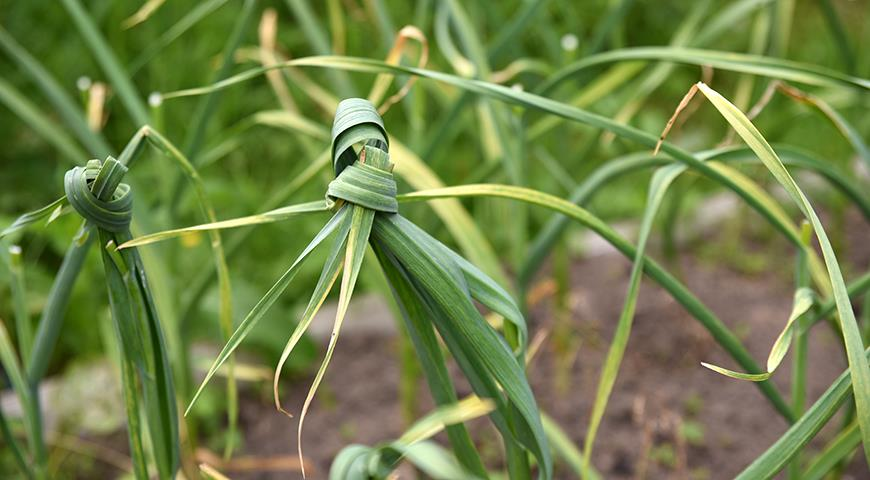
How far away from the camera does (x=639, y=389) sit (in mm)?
1530

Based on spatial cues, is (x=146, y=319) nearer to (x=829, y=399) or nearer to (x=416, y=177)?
(x=416, y=177)

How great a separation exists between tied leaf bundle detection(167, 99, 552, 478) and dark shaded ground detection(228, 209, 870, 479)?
0.66 meters

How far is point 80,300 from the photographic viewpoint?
5.43 feet

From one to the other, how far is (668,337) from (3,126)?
4.99 feet

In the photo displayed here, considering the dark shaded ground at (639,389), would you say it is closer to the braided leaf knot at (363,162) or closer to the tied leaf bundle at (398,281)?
the tied leaf bundle at (398,281)

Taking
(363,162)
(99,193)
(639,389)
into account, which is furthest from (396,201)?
(639,389)

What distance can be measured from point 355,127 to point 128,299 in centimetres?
26

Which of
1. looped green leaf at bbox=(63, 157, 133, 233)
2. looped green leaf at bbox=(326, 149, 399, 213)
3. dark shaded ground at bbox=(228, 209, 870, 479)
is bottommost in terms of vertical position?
dark shaded ground at bbox=(228, 209, 870, 479)

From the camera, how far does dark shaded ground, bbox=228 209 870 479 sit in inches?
54.3

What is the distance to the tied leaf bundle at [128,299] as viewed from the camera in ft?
2.06

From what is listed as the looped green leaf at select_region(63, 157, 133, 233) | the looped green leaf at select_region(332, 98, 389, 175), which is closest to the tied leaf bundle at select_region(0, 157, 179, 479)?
the looped green leaf at select_region(63, 157, 133, 233)

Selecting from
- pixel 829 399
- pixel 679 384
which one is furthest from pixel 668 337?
pixel 829 399

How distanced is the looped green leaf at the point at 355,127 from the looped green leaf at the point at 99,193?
6.4 inches

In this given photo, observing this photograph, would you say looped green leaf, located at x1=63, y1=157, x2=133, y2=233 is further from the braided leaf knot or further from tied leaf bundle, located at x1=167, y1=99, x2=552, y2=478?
the braided leaf knot
